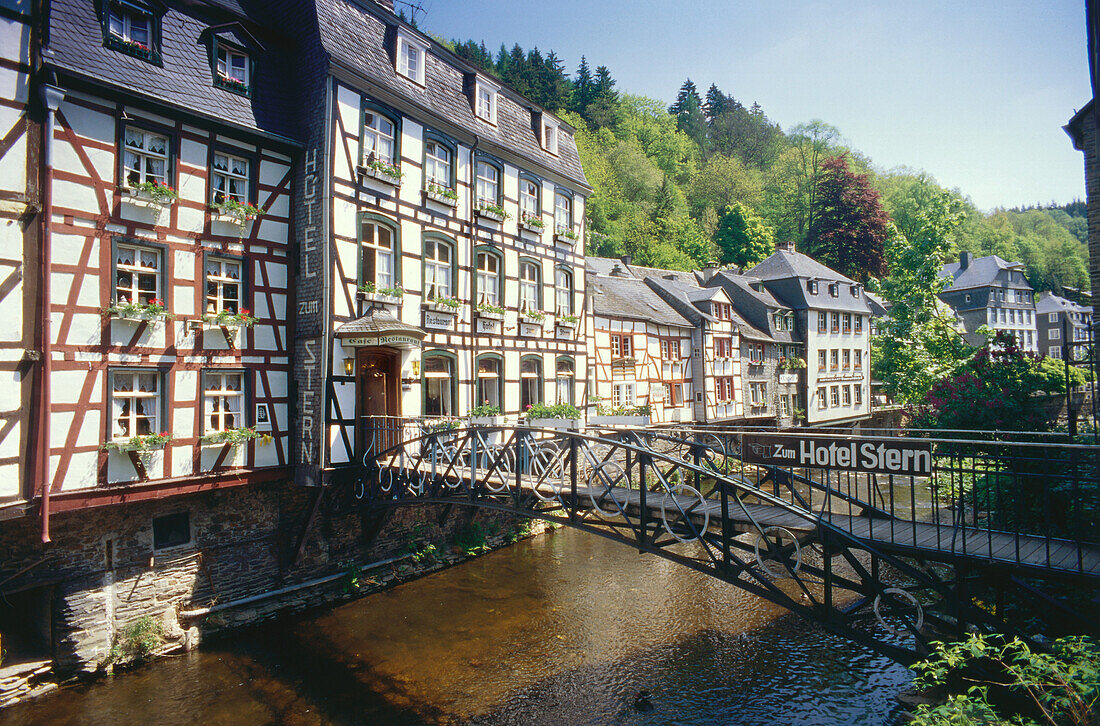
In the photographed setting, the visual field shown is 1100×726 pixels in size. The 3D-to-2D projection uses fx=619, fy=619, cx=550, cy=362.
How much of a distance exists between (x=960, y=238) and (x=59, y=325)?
3248 inches

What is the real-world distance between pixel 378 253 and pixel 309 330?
8.35 feet

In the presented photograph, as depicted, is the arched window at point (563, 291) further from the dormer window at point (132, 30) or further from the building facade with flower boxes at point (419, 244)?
the dormer window at point (132, 30)

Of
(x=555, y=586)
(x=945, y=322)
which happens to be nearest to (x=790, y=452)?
(x=555, y=586)

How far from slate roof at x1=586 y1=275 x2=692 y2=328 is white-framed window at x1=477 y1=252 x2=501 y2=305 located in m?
7.96

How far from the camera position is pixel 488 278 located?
1803cm

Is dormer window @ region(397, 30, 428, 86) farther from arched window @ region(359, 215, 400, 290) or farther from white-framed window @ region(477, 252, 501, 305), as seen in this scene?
white-framed window @ region(477, 252, 501, 305)

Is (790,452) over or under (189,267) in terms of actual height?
under

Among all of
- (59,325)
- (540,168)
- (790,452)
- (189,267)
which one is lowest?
(790,452)

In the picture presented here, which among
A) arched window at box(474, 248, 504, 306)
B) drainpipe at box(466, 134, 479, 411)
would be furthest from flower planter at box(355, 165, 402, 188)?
arched window at box(474, 248, 504, 306)

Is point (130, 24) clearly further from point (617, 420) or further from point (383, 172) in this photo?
point (617, 420)

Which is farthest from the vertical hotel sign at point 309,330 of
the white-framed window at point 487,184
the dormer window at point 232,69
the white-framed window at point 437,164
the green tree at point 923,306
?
the green tree at point 923,306

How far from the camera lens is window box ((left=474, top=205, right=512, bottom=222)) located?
57.2ft

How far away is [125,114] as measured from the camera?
456 inches

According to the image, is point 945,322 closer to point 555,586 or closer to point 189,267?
point 555,586
